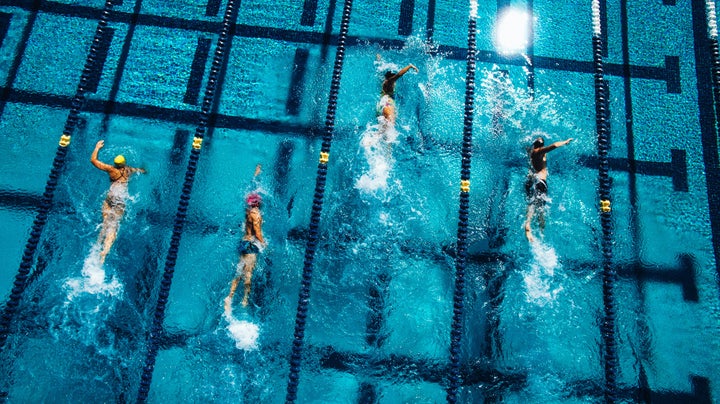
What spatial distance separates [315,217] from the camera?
3705 mm

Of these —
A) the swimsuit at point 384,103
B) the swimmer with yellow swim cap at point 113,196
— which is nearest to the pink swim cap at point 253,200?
the swimmer with yellow swim cap at point 113,196

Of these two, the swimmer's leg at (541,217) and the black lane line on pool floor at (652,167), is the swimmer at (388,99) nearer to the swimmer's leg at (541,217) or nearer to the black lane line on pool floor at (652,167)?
the swimmer's leg at (541,217)

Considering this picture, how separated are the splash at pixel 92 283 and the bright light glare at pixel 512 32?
377cm

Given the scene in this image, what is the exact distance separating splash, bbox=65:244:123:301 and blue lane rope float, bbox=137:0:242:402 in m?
0.37

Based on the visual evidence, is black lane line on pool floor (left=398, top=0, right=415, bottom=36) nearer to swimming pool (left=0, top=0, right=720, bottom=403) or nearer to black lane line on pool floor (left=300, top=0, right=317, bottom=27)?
swimming pool (left=0, top=0, right=720, bottom=403)

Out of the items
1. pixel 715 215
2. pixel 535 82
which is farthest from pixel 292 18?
pixel 715 215

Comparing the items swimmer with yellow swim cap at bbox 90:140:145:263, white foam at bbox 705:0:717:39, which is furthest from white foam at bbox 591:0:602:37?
swimmer with yellow swim cap at bbox 90:140:145:263

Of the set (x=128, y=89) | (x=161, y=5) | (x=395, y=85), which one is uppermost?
(x=161, y=5)

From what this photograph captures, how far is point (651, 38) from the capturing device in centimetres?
439

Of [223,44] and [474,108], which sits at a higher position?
[223,44]

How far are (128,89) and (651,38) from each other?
4702 millimetres

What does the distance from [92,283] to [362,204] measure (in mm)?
2138

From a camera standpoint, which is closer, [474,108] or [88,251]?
[88,251]

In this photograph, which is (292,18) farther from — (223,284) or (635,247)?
(635,247)
